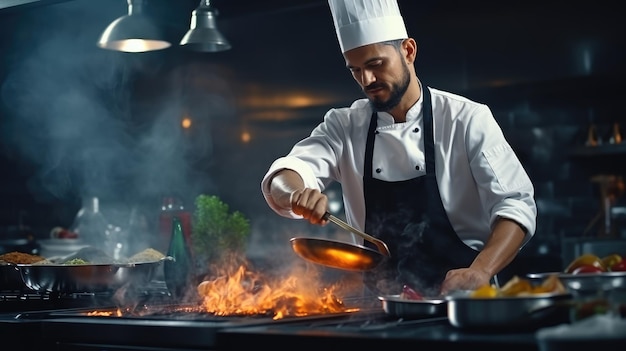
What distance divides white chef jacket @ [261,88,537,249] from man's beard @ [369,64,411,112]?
8 cm

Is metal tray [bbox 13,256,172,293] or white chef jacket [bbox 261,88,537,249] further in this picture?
metal tray [bbox 13,256,172,293]

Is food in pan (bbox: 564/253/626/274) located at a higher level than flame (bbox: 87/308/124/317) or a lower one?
higher

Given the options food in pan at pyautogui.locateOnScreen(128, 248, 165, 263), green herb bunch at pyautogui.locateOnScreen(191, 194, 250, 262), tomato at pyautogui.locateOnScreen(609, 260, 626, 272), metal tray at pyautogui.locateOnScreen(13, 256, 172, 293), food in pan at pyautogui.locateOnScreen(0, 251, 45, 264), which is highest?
green herb bunch at pyautogui.locateOnScreen(191, 194, 250, 262)

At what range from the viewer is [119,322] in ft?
7.36

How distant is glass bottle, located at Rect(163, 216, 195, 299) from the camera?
3.02 meters

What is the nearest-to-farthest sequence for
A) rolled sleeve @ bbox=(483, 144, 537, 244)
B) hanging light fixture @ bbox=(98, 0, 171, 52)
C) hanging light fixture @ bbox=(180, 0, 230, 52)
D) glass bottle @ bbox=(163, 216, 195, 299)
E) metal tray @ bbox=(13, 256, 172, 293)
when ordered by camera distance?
rolled sleeve @ bbox=(483, 144, 537, 244) → metal tray @ bbox=(13, 256, 172, 293) → glass bottle @ bbox=(163, 216, 195, 299) → hanging light fixture @ bbox=(98, 0, 171, 52) → hanging light fixture @ bbox=(180, 0, 230, 52)

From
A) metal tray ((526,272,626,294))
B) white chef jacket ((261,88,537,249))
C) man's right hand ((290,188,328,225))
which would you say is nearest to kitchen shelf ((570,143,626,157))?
white chef jacket ((261,88,537,249))

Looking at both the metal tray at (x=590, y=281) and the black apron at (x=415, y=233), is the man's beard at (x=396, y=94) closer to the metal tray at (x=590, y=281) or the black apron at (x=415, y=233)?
the black apron at (x=415, y=233)

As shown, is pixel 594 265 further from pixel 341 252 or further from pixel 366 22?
pixel 366 22

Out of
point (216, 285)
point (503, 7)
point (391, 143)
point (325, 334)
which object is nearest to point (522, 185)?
point (391, 143)

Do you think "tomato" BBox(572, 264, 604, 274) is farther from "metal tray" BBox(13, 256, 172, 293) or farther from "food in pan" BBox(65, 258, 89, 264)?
"food in pan" BBox(65, 258, 89, 264)

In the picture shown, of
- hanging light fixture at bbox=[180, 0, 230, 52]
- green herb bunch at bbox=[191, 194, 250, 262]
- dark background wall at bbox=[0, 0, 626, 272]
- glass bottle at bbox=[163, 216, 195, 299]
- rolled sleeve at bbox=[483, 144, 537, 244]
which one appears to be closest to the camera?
rolled sleeve at bbox=[483, 144, 537, 244]

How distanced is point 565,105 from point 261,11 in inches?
86.2

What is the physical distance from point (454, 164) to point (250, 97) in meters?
3.88
